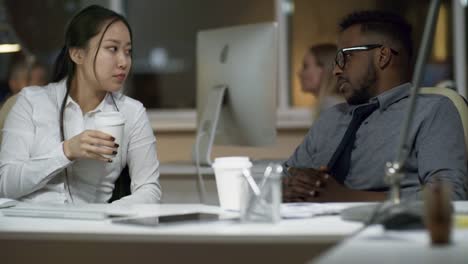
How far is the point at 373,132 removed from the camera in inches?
98.3

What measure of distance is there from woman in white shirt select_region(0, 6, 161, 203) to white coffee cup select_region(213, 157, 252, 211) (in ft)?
1.26

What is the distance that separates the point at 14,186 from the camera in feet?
8.02

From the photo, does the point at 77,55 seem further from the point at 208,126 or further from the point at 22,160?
the point at 208,126

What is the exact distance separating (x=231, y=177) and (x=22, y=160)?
0.78m

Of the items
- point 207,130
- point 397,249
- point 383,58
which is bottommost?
point 207,130

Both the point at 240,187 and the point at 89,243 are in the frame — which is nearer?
the point at 89,243

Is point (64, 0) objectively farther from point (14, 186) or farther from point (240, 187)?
point (240, 187)

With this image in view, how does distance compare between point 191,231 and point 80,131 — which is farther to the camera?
point 80,131

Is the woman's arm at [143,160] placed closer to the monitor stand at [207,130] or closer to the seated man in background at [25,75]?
the monitor stand at [207,130]

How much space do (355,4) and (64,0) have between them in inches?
74.1

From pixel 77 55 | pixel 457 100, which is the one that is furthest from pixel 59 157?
pixel 457 100

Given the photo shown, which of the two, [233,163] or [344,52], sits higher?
[344,52]

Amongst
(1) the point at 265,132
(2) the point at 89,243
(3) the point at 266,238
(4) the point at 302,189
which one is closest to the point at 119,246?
(2) the point at 89,243

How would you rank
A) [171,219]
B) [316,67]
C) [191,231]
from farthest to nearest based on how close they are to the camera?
[316,67] < [171,219] < [191,231]
